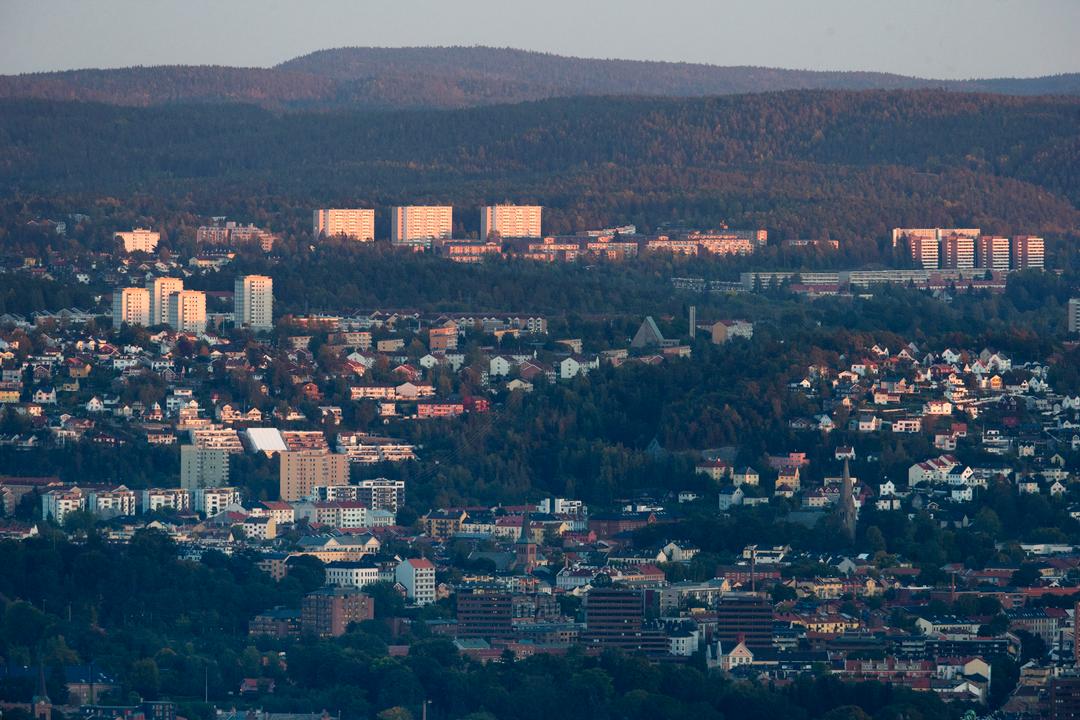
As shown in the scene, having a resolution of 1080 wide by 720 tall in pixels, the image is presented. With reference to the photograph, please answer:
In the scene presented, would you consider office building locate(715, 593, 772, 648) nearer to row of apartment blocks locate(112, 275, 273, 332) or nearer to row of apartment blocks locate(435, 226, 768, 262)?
row of apartment blocks locate(112, 275, 273, 332)

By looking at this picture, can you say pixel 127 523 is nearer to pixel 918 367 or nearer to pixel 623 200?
pixel 918 367

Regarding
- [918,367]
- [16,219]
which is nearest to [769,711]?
[918,367]

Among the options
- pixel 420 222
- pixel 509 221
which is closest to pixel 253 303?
pixel 420 222

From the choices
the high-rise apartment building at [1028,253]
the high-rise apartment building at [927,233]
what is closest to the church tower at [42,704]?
the high-rise apartment building at [1028,253]

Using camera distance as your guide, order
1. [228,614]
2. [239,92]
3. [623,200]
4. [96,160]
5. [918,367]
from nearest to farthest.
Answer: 1. [228,614]
2. [918,367]
3. [623,200]
4. [96,160]
5. [239,92]

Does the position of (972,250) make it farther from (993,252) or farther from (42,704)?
(42,704)
